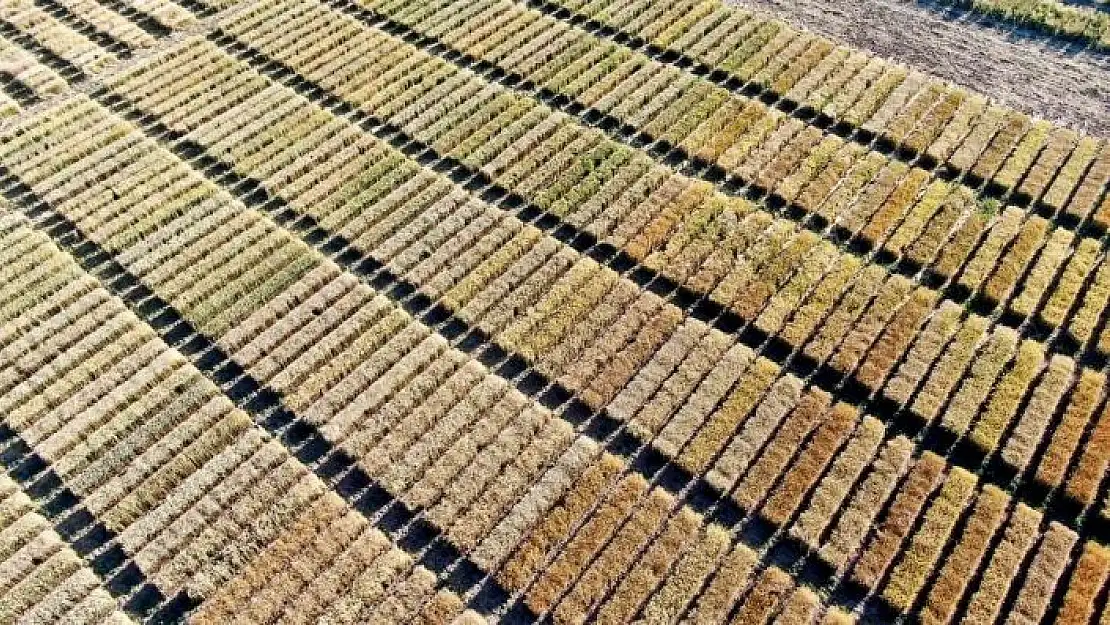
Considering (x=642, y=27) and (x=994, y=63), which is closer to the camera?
(x=994, y=63)

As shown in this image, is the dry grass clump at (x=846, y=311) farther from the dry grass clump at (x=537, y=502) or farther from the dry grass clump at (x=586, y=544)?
the dry grass clump at (x=537, y=502)

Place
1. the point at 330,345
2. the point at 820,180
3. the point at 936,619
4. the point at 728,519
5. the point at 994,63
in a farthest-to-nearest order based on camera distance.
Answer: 1. the point at 994,63
2. the point at 820,180
3. the point at 330,345
4. the point at 728,519
5. the point at 936,619

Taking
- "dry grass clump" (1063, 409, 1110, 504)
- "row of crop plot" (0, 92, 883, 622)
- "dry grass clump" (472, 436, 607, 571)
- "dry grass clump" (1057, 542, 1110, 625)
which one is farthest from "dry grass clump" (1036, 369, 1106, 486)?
"dry grass clump" (472, 436, 607, 571)

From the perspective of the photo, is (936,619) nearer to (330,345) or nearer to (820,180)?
(820,180)

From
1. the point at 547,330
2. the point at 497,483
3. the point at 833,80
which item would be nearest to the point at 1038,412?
the point at 547,330

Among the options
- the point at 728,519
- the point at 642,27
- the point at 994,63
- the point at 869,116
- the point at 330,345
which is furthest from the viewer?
the point at 642,27

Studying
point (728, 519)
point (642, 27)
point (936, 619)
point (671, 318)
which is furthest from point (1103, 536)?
point (642, 27)
